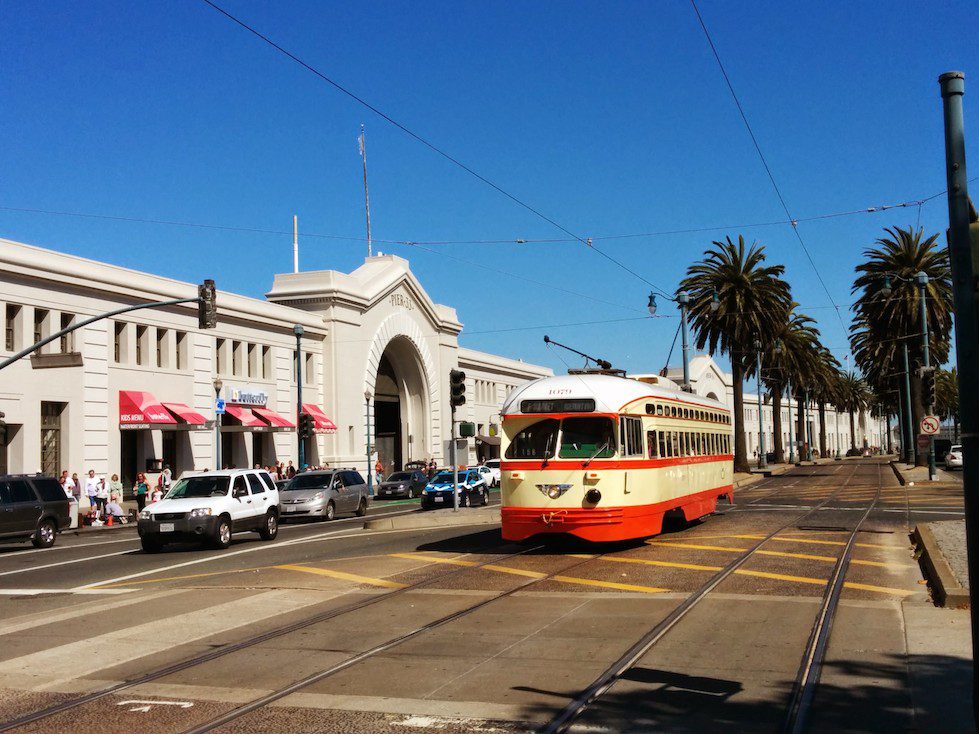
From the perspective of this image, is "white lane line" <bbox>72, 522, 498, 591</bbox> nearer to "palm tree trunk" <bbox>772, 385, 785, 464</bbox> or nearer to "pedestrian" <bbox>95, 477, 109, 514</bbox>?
"pedestrian" <bbox>95, 477, 109, 514</bbox>

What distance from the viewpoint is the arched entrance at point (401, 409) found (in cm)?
6738

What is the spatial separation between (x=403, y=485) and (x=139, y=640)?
1535 inches

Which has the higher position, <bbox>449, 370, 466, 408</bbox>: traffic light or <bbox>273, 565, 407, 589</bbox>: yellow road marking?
<bbox>449, 370, 466, 408</bbox>: traffic light

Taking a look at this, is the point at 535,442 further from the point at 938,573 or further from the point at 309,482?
the point at 309,482

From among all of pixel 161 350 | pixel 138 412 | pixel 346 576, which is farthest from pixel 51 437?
pixel 346 576

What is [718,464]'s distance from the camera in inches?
1038

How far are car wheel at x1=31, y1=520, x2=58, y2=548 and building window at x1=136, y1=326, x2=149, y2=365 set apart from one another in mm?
17586

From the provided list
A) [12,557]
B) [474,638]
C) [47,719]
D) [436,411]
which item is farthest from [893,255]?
[47,719]

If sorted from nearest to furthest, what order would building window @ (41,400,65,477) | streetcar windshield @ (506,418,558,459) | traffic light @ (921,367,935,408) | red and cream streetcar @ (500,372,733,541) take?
red and cream streetcar @ (500,372,733,541) < streetcar windshield @ (506,418,558,459) < building window @ (41,400,65,477) < traffic light @ (921,367,935,408)

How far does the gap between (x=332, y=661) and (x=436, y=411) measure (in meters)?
60.3

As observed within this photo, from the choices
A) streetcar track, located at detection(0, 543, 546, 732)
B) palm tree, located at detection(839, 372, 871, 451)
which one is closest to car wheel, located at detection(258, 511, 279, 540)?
streetcar track, located at detection(0, 543, 546, 732)

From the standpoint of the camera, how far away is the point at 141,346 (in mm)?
43438

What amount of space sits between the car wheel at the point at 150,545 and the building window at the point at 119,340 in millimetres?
20206

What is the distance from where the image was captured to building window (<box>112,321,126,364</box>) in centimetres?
4175
